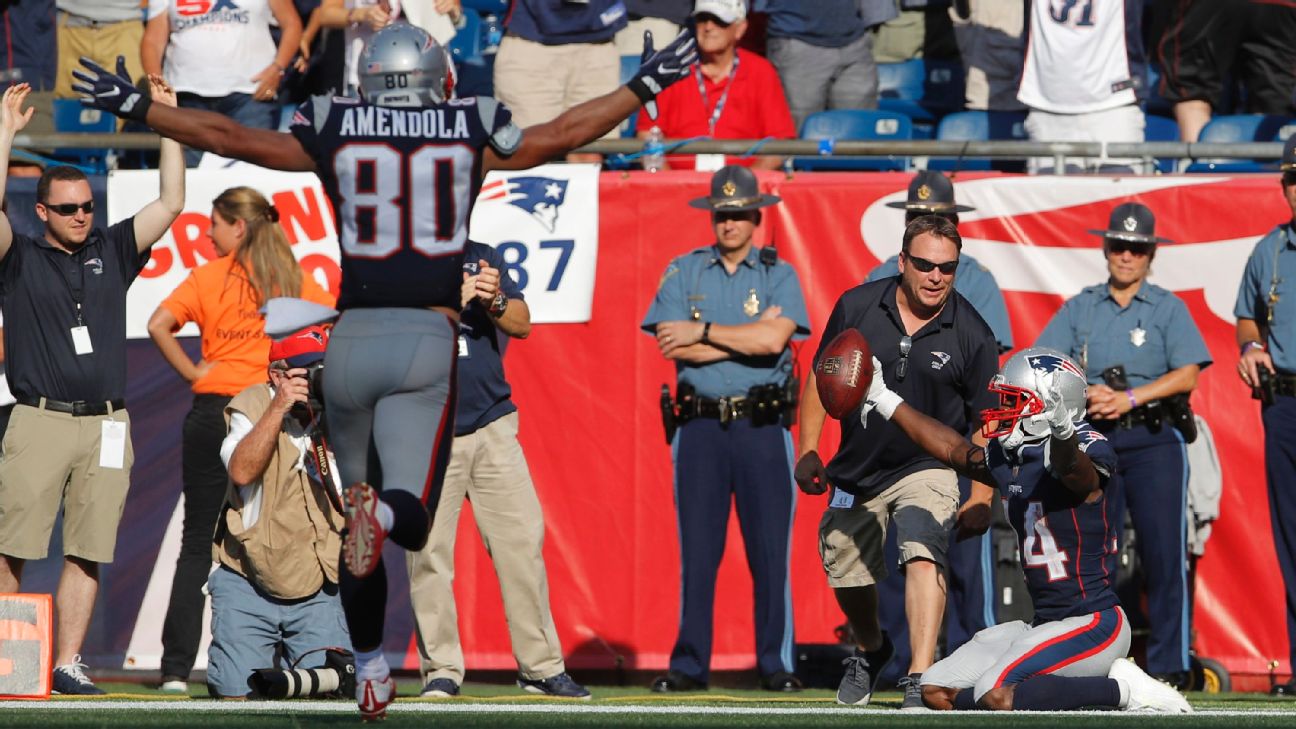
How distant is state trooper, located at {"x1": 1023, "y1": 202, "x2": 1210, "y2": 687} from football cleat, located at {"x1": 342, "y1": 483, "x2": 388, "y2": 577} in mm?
4163

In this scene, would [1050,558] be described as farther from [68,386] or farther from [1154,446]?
[68,386]

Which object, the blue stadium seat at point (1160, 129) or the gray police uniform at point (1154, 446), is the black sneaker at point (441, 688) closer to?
the gray police uniform at point (1154, 446)

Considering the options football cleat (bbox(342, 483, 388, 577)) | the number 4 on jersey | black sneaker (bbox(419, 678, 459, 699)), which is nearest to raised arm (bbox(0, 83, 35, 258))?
black sneaker (bbox(419, 678, 459, 699))

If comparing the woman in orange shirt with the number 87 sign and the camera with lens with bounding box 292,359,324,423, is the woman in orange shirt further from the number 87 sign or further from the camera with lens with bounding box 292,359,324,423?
the camera with lens with bounding box 292,359,324,423

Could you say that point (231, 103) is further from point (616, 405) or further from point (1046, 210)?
point (1046, 210)

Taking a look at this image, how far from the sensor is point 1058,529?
6.73 meters

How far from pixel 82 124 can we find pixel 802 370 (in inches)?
182

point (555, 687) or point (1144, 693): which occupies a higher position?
point (1144, 693)

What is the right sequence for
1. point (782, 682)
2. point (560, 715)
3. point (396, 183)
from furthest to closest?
point (782, 682), point (560, 715), point (396, 183)

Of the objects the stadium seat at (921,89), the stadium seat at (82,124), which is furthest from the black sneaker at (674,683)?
the stadium seat at (921,89)

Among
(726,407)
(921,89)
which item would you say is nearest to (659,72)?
(726,407)

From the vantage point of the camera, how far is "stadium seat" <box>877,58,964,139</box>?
38.1ft

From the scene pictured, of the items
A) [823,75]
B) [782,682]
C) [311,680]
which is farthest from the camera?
[823,75]

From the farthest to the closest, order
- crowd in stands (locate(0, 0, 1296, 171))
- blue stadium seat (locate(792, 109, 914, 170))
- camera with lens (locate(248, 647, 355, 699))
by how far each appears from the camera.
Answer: blue stadium seat (locate(792, 109, 914, 170)) < crowd in stands (locate(0, 0, 1296, 171)) < camera with lens (locate(248, 647, 355, 699))
